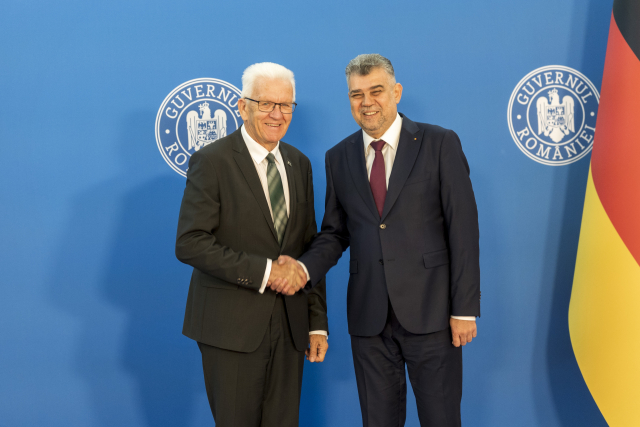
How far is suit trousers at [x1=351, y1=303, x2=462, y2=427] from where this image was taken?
1897 millimetres

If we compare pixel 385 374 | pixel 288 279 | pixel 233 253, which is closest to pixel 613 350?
pixel 385 374

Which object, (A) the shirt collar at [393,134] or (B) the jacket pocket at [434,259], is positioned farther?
(A) the shirt collar at [393,134]

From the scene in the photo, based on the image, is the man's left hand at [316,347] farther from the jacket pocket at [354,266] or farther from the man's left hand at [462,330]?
the man's left hand at [462,330]

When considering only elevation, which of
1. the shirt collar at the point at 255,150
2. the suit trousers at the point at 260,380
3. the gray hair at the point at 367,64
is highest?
the gray hair at the point at 367,64

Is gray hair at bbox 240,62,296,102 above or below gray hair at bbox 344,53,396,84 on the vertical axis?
below

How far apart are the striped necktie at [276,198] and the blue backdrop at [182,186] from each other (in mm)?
691

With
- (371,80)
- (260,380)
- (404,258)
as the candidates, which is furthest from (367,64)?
(260,380)

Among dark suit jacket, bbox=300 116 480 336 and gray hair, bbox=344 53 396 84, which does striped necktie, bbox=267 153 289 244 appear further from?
gray hair, bbox=344 53 396 84

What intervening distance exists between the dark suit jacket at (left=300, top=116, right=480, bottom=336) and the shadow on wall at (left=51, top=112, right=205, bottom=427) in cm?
107

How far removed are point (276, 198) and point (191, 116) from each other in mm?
932

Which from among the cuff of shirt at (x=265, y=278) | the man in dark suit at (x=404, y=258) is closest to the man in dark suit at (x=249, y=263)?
the cuff of shirt at (x=265, y=278)

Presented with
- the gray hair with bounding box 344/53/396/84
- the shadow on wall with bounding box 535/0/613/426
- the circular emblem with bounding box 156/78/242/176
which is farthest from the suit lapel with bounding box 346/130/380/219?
the shadow on wall with bounding box 535/0/613/426

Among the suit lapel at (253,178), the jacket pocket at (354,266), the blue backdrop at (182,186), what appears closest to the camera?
the suit lapel at (253,178)

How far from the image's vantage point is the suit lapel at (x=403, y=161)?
190cm
